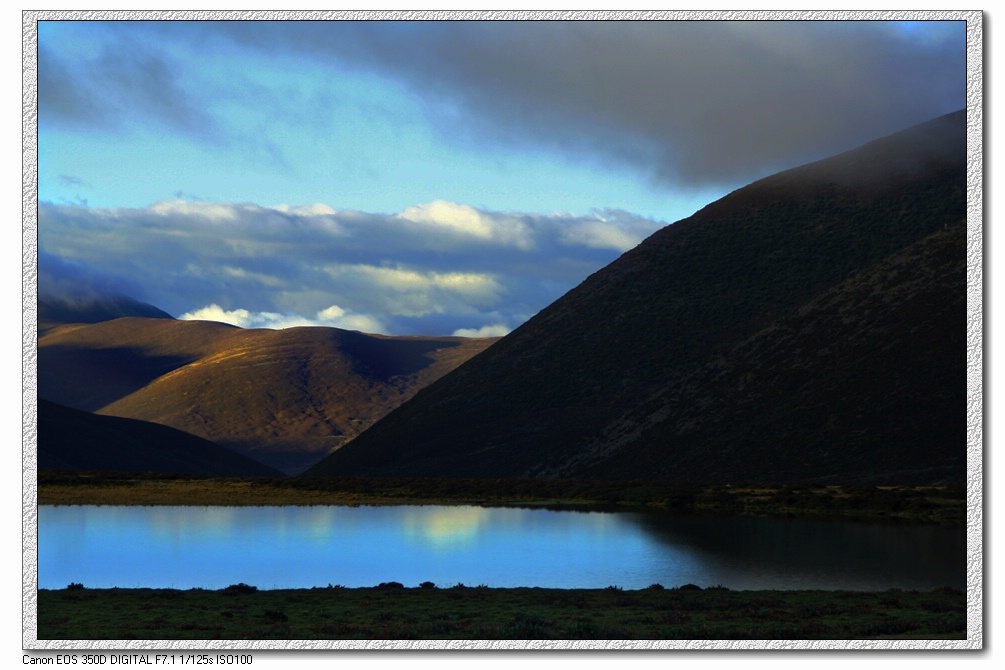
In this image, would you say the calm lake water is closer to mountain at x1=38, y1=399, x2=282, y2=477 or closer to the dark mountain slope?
the dark mountain slope

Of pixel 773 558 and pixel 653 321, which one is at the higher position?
pixel 653 321

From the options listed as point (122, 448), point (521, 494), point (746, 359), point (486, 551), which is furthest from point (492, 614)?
point (122, 448)

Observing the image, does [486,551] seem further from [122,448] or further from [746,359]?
[122,448]

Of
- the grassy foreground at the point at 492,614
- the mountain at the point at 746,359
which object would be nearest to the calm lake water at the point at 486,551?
the grassy foreground at the point at 492,614
